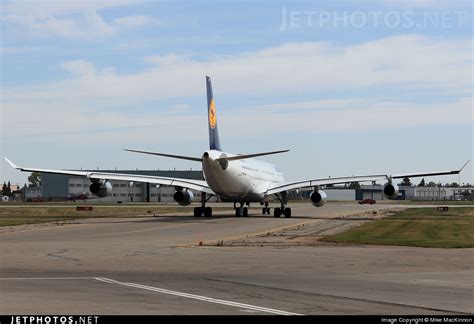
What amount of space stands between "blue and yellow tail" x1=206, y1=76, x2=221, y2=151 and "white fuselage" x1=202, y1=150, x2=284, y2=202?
191 centimetres

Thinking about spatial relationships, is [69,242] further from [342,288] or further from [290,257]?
[342,288]

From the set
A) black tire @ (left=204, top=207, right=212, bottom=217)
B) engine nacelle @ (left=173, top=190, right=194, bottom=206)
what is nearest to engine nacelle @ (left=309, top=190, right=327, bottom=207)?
black tire @ (left=204, top=207, right=212, bottom=217)

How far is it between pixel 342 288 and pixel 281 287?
136 cm

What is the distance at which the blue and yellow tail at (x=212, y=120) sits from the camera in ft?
211

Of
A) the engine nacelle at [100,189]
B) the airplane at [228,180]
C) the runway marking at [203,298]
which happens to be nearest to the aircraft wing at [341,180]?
the airplane at [228,180]

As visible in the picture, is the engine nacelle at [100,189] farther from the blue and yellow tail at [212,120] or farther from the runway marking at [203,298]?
the runway marking at [203,298]

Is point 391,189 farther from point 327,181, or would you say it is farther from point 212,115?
point 212,115

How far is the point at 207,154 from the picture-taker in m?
59.0

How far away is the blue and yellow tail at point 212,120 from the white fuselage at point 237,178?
1906 mm

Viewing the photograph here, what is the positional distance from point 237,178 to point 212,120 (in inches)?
196

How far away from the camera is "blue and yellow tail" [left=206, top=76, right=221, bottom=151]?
64438 mm

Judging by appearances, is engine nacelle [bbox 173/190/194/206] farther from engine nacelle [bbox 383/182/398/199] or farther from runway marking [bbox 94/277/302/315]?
runway marking [bbox 94/277/302/315]

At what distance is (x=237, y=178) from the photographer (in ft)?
216

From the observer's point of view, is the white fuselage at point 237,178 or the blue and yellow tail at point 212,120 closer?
the white fuselage at point 237,178
